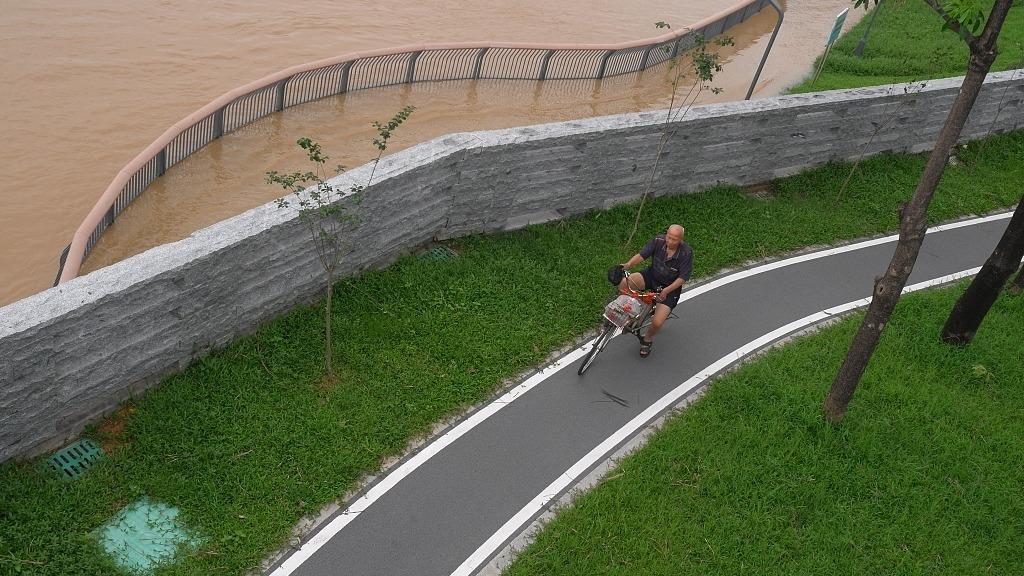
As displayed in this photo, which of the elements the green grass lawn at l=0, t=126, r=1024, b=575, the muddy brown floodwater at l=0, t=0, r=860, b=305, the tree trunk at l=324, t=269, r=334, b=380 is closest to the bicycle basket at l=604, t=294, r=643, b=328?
the green grass lawn at l=0, t=126, r=1024, b=575

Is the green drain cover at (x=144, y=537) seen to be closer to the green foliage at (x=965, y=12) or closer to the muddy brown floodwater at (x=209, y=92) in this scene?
the muddy brown floodwater at (x=209, y=92)

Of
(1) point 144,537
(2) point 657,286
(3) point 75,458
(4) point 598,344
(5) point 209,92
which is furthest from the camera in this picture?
(5) point 209,92

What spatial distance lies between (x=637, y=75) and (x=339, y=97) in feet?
24.8

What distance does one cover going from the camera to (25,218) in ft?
39.8

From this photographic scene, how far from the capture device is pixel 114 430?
25.3ft

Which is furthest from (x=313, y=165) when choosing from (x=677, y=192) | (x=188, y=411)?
(x=188, y=411)

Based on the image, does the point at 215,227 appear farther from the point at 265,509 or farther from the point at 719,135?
the point at 719,135

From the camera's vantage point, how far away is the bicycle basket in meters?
9.27

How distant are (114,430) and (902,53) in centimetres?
2012

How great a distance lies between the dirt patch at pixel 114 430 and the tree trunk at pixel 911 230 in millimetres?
6988

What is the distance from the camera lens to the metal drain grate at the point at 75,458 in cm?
729

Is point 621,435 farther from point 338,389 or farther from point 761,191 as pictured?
point 761,191

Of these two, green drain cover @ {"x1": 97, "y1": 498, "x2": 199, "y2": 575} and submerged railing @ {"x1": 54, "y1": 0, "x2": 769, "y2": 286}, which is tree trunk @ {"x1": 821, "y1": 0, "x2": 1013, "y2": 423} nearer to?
green drain cover @ {"x1": 97, "y1": 498, "x2": 199, "y2": 575}

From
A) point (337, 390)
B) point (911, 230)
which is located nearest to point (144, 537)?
point (337, 390)
